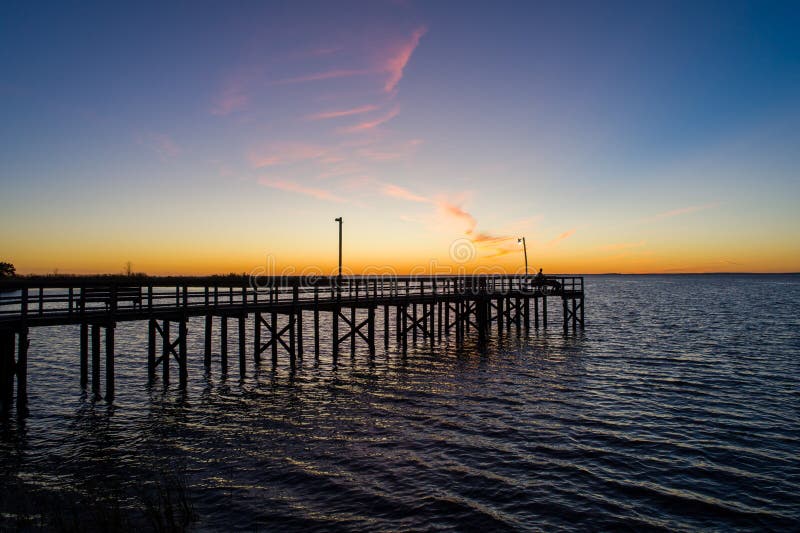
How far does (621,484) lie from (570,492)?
1327mm

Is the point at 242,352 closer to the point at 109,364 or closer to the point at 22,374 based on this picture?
the point at 109,364

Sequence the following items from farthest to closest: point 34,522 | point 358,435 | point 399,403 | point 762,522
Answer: point 399,403
point 358,435
point 762,522
point 34,522

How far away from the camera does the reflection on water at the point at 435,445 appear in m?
9.58

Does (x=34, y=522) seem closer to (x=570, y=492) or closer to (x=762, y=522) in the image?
(x=570, y=492)

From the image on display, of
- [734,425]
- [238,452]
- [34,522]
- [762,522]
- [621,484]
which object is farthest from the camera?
[734,425]

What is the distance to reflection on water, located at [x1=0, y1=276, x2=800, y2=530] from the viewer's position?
9.58 metres

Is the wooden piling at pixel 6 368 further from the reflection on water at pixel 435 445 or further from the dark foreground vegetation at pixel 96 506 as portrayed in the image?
the dark foreground vegetation at pixel 96 506

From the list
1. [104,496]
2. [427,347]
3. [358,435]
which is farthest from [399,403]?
[427,347]

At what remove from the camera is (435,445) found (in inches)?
506

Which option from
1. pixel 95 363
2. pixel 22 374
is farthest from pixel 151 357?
pixel 22 374

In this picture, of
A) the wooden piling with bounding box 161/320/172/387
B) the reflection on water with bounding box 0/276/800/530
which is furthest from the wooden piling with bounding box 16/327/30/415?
the wooden piling with bounding box 161/320/172/387

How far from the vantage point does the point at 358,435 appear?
13.6 metres

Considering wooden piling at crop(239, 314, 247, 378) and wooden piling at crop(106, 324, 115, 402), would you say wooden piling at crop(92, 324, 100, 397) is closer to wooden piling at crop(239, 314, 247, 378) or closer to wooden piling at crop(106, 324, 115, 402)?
wooden piling at crop(106, 324, 115, 402)

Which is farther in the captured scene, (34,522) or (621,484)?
(621,484)
